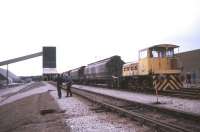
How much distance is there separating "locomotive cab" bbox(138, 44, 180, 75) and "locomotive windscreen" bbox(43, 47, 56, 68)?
61.5 metres

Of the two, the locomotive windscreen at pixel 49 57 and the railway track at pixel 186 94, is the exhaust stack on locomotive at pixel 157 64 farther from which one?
the locomotive windscreen at pixel 49 57

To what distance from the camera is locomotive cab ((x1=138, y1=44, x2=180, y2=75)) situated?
23692 millimetres

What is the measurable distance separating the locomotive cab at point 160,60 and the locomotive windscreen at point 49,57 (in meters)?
61.5

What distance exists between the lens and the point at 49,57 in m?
84.6

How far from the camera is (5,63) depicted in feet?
286

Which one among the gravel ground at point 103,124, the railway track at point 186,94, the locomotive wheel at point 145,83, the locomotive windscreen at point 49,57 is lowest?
the gravel ground at point 103,124

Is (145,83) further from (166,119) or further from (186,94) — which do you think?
(166,119)

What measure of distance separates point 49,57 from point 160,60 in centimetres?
6284

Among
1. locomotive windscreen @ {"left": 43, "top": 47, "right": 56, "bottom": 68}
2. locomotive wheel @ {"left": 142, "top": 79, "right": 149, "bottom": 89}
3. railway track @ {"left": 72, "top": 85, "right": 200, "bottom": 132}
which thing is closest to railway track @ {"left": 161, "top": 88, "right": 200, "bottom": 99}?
locomotive wheel @ {"left": 142, "top": 79, "right": 149, "bottom": 89}

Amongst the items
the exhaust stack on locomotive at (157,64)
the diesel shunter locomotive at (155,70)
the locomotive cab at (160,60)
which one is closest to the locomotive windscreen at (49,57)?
the diesel shunter locomotive at (155,70)

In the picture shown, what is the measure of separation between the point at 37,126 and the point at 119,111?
3.33 metres

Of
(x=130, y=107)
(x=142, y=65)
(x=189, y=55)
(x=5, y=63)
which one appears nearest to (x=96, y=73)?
(x=189, y=55)

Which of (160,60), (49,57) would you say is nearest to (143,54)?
(160,60)

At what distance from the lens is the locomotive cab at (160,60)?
77.7 ft
